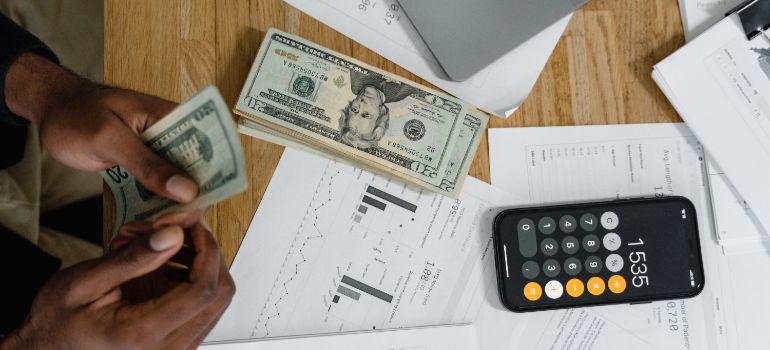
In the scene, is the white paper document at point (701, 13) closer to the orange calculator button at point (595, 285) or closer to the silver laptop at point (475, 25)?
the silver laptop at point (475, 25)

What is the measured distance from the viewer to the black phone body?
63 centimetres

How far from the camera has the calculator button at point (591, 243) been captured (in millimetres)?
639

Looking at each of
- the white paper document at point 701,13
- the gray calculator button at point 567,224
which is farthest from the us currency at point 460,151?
the white paper document at point 701,13

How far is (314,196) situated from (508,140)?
20 cm

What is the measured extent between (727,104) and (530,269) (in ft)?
0.84

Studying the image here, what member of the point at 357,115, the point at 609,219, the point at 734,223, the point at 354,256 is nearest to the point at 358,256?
the point at 354,256

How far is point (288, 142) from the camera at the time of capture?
63 centimetres

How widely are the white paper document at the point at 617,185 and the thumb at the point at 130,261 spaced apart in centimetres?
32

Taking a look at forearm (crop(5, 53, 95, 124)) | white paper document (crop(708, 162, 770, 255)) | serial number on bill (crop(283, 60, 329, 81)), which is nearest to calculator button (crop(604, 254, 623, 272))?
white paper document (crop(708, 162, 770, 255))

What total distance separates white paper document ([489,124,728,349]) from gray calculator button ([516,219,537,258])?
0.03 metres

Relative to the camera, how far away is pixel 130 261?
472 millimetres

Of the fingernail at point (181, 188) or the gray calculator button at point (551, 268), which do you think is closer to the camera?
the fingernail at point (181, 188)

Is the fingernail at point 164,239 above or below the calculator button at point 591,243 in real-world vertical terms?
below

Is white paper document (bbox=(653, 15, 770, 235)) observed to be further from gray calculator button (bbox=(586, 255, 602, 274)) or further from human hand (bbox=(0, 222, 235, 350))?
human hand (bbox=(0, 222, 235, 350))
